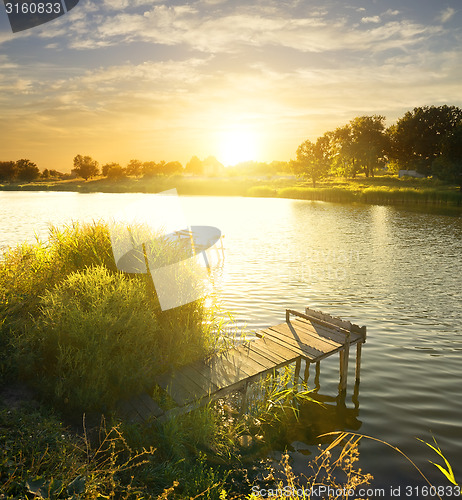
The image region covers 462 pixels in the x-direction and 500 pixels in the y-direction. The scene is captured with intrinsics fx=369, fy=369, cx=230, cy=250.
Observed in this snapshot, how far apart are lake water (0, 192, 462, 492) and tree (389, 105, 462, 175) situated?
2645 inches

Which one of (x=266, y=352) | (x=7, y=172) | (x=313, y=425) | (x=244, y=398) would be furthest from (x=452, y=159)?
(x=7, y=172)

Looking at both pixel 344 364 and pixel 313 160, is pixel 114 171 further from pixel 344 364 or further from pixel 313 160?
pixel 344 364

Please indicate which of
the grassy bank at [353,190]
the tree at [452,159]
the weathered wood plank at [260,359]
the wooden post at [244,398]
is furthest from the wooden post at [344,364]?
the tree at [452,159]

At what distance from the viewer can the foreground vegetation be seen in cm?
478

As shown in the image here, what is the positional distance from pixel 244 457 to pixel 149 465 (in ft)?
6.48

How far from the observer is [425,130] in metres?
95.1

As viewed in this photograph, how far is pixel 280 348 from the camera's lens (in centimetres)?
901

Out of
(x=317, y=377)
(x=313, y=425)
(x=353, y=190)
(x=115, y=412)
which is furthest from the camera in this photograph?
(x=353, y=190)

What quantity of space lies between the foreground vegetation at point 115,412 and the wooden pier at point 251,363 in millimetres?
267

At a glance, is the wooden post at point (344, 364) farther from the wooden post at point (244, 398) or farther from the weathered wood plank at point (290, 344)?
the wooden post at point (244, 398)

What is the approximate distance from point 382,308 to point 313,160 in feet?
305

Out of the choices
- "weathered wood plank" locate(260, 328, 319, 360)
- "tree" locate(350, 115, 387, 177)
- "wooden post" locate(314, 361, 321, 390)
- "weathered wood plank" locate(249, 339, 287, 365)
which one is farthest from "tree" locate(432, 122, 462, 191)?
"weathered wood plank" locate(249, 339, 287, 365)

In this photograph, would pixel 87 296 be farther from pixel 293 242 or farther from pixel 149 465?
pixel 293 242

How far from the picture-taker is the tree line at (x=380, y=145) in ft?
311
